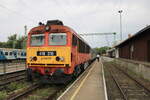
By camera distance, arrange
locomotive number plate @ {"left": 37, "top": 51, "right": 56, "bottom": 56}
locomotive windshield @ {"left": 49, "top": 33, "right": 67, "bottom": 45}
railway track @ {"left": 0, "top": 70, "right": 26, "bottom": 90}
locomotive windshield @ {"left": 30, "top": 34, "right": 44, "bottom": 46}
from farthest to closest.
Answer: railway track @ {"left": 0, "top": 70, "right": 26, "bottom": 90}, locomotive windshield @ {"left": 30, "top": 34, "right": 44, "bottom": 46}, locomotive windshield @ {"left": 49, "top": 33, "right": 67, "bottom": 45}, locomotive number plate @ {"left": 37, "top": 51, "right": 56, "bottom": 56}

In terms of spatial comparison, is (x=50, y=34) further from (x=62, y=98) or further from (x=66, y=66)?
(x=62, y=98)

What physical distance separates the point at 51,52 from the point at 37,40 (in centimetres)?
118

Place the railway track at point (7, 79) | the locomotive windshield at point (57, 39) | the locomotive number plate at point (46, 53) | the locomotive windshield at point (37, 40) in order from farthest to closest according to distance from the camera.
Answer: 1. the railway track at point (7, 79)
2. the locomotive windshield at point (37, 40)
3. the locomotive windshield at point (57, 39)
4. the locomotive number plate at point (46, 53)

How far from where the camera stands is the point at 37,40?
10695mm

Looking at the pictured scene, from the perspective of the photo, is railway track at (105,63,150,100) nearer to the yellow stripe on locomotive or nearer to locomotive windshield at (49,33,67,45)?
the yellow stripe on locomotive

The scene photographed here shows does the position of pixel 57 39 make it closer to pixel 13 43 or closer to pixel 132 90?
pixel 132 90

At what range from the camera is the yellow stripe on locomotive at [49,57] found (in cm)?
998

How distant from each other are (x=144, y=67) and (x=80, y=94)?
7874mm

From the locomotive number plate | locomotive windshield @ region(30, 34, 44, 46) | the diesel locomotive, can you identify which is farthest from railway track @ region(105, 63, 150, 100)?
locomotive windshield @ region(30, 34, 44, 46)

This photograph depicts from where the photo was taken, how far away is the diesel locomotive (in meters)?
9.93

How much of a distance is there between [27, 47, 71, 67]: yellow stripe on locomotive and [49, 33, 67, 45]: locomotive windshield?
371mm

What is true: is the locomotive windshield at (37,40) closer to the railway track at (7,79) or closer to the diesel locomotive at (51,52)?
the diesel locomotive at (51,52)

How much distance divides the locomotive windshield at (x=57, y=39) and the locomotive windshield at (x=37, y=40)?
0.52 metres

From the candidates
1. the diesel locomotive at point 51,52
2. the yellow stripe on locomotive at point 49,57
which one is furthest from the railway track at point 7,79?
the yellow stripe on locomotive at point 49,57
